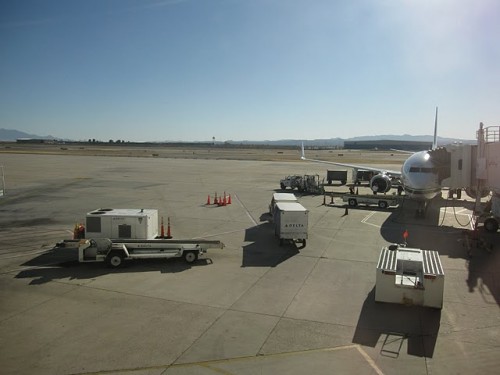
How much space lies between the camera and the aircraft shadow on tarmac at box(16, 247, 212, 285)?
17.6 metres

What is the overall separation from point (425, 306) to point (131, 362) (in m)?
9.88

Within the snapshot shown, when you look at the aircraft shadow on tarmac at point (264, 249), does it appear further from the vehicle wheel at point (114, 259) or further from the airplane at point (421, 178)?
the airplane at point (421, 178)

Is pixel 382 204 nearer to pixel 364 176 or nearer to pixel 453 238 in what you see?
pixel 453 238

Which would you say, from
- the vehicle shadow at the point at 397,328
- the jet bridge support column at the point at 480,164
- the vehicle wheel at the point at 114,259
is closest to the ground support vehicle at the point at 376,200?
the jet bridge support column at the point at 480,164

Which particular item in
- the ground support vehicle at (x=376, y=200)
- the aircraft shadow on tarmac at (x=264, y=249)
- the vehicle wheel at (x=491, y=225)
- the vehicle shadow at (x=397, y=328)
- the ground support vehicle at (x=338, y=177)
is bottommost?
the vehicle shadow at (x=397, y=328)

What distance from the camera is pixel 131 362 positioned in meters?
10.6

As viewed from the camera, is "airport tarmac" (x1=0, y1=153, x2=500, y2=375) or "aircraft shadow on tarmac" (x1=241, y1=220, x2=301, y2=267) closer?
"airport tarmac" (x1=0, y1=153, x2=500, y2=375)

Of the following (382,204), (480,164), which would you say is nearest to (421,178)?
(480,164)

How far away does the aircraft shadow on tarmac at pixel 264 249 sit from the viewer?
19.9 metres

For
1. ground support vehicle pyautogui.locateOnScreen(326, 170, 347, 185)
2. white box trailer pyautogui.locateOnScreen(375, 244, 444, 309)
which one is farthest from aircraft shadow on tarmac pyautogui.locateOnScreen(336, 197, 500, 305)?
ground support vehicle pyautogui.locateOnScreen(326, 170, 347, 185)

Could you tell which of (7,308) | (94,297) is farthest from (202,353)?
(7,308)

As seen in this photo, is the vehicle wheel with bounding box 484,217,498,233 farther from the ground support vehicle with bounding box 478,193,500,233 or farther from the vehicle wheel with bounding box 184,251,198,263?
the vehicle wheel with bounding box 184,251,198,263

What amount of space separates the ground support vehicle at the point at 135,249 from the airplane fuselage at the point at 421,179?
17.6 metres

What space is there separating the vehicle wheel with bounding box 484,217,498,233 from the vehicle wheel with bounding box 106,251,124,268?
23.1 metres
